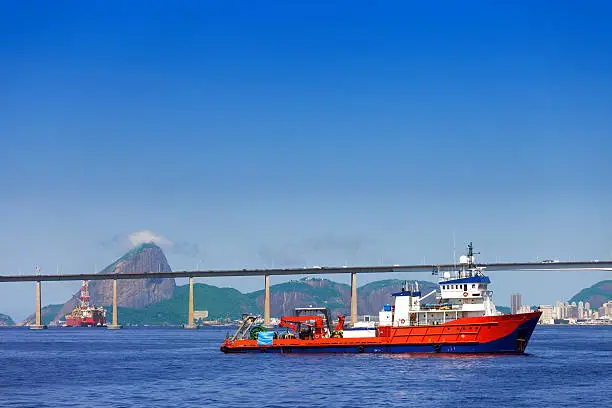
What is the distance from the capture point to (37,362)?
90062mm

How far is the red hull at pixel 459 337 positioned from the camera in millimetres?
79750

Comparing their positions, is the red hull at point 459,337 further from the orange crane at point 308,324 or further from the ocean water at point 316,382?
the orange crane at point 308,324

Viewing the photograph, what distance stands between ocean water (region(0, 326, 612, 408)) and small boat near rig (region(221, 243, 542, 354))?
140 cm

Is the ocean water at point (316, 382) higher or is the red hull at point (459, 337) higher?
the red hull at point (459, 337)

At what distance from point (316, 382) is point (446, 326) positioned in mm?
22456

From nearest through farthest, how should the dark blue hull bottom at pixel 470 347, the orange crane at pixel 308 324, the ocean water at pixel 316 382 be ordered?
the ocean water at pixel 316 382
the dark blue hull bottom at pixel 470 347
the orange crane at pixel 308 324

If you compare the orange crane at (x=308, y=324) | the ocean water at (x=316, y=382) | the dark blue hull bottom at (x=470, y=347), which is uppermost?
the orange crane at (x=308, y=324)

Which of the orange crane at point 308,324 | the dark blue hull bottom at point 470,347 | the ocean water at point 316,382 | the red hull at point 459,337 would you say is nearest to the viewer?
the ocean water at point 316,382

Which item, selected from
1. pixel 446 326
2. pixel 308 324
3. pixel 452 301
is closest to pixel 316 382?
pixel 446 326

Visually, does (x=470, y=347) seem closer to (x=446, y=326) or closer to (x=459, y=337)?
(x=459, y=337)

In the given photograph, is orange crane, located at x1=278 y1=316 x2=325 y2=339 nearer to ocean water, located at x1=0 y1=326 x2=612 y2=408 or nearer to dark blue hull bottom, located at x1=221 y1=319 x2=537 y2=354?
dark blue hull bottom, located at x1=221 y1=319 x2=537 y2=354

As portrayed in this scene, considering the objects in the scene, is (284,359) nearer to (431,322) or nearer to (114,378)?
(431,322)

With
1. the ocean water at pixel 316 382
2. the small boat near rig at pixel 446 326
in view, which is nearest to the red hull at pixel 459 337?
the small boat near rig at pixel 446 326

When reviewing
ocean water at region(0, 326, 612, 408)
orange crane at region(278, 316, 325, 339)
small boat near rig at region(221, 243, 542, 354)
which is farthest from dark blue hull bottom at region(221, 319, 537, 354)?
orange crane at region(278, 316, 325, 339)
